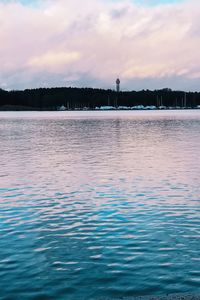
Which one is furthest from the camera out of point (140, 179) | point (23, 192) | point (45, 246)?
point (140, 179)

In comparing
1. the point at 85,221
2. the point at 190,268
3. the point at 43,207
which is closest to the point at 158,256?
the point at 190,268

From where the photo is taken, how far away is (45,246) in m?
18.6

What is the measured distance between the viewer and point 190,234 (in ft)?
65.2

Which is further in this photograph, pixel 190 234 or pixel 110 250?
pixel 190 234

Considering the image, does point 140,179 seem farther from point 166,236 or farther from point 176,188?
point 166,236

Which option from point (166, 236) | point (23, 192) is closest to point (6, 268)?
point (166, 236)

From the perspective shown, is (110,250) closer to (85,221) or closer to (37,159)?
(85,221)

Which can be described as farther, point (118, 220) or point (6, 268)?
point (118, 220)

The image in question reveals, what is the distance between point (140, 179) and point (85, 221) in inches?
518

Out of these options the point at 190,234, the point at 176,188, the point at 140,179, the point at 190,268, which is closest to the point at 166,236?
the point at 190,234

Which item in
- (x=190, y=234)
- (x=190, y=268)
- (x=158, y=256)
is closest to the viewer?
(x=190, y=268)

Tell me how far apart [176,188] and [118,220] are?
9366 millimetres

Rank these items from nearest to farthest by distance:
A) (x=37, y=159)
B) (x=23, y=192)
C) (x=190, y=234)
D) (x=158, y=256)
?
(x=158, y=256), (x=190, y=234), (x=23, y=192), (x=37, y=159)

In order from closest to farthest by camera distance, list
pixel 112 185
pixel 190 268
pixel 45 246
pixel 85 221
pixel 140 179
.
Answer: pixel 190 268 → pixel 45 246 → pixel 85 221 → pixel 112 185 → pixel 140 179
